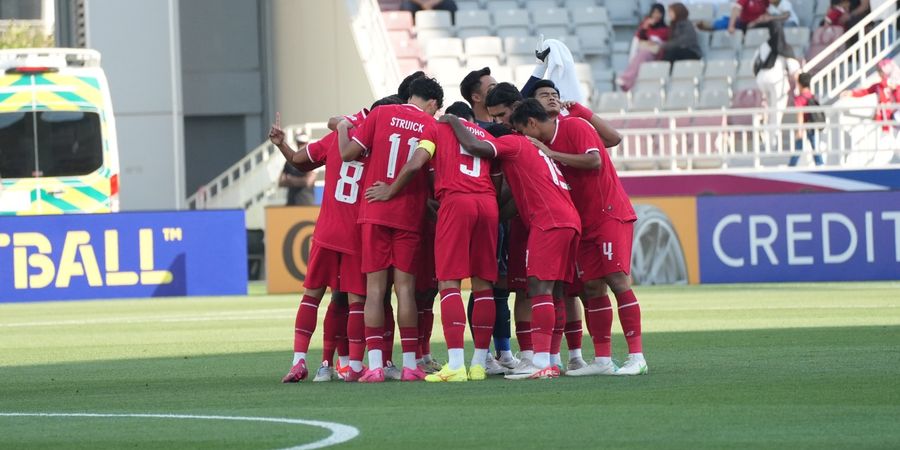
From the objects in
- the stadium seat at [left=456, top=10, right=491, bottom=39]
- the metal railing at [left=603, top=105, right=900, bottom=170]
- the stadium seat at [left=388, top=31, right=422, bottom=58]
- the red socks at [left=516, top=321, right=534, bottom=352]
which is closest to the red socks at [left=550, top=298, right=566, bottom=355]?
the red socks at [left=516, top=321, right=534, bottom=352]

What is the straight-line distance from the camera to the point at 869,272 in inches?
940

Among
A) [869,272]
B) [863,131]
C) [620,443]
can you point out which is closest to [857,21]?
[863,131]

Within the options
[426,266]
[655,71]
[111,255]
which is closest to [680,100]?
[655,71]

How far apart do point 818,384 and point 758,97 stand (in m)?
21.4

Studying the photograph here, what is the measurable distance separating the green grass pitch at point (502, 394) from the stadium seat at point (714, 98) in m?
14.3

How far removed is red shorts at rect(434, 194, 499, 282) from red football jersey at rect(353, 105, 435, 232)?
0.93 ft

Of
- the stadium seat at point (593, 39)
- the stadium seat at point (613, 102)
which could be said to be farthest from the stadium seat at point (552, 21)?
the stadium seat at point (613, 102)

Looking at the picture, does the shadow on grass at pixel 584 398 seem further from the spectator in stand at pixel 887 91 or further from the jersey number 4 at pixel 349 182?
the spectator in stand at pixel 887 91

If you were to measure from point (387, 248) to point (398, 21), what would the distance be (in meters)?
24.1

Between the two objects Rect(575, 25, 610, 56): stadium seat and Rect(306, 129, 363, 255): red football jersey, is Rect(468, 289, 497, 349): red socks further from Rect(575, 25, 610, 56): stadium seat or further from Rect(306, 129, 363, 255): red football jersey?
Rect(575, 25, 610, 56): stadium seat

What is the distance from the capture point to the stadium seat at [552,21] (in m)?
35.2

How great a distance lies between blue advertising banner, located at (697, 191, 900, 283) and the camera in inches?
939

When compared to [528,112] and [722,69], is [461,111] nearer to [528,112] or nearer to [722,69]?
[528,112]

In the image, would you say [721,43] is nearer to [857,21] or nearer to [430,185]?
[857,21]
